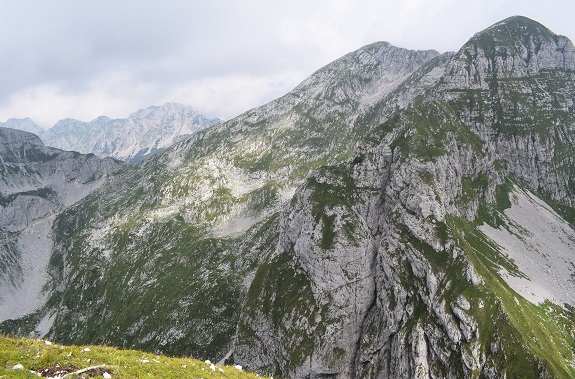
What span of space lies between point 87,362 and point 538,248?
139604 mm

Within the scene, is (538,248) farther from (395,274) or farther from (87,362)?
(87,362)

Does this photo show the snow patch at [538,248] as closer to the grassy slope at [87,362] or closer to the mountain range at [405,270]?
the mountain range at [405,270]

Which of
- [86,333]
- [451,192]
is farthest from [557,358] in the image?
[86,333]

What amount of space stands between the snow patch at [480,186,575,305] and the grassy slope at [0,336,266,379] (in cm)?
10009

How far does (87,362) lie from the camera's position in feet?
69.1

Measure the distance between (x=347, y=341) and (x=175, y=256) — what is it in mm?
120307

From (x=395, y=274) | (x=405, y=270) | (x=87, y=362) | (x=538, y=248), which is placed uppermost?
(x=538, y=248)

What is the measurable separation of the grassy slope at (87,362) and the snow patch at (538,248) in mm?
100087

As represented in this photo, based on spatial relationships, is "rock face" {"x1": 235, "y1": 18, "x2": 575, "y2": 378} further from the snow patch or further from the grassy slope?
the grassy slope

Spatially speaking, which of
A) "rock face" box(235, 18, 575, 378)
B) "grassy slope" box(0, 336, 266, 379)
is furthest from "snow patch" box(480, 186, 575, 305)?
"grassy slope" box(0, 336, 266, 379)

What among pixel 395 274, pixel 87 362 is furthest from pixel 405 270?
pixel 87 362

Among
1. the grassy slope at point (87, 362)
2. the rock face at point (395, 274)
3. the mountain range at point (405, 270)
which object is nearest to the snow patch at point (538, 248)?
the mountain range at point (405, 270)

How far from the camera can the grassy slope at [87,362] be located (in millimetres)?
19031

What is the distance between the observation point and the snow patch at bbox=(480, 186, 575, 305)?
96375mm
